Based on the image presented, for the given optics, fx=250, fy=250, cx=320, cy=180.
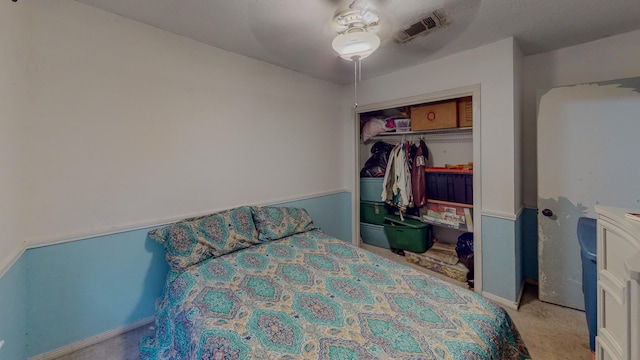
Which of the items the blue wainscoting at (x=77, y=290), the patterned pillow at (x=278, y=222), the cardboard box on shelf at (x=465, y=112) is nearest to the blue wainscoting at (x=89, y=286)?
the blue wainscoting at (x=77, y=290)

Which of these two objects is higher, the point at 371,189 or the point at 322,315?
the point at 371,189

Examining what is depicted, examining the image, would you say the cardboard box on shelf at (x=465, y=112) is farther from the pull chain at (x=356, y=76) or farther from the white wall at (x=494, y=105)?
the pull chain at (x=356, y=76)

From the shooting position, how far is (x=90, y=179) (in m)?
1.74

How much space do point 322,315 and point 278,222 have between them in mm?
1257

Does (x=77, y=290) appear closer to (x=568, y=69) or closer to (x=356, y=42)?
(x=356, y=42)

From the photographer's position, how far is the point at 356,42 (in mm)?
1496

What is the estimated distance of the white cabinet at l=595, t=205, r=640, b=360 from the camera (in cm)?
74

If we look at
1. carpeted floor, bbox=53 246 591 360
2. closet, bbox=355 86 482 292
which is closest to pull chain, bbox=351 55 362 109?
closet, bbox=355 86 482 292

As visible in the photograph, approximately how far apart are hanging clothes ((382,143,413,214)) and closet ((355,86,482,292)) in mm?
126

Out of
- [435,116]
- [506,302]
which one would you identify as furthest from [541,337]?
[435,116]

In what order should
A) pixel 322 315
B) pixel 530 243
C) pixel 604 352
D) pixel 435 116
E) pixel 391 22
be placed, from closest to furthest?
pixel 604 352 < pixel 322 315 < pixel 391 22 < pixel 530 243 < pixel 435 116

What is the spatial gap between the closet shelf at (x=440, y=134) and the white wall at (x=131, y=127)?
1673 millimetres

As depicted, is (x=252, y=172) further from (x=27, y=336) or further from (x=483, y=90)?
(x=483, y=90)

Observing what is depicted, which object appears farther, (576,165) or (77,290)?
(576,165)
